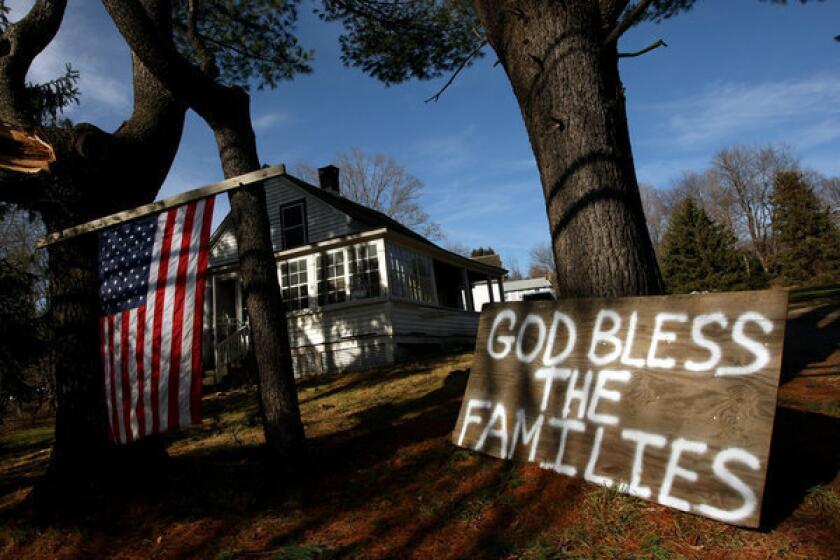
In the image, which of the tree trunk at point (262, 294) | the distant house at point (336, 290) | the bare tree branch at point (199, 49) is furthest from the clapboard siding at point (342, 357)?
the bare tree branch at point (199, 49)

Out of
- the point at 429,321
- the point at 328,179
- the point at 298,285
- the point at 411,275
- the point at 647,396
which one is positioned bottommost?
the point at 647,396

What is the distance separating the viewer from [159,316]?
3658 millimetres

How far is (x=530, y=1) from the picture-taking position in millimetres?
4043

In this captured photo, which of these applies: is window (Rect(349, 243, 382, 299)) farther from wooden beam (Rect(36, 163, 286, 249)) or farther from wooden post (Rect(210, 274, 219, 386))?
wooden beam (Rect(36, 163, 286, 249))

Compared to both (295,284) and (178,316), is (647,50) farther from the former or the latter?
(295,284)

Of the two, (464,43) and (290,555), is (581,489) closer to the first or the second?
(290,555)

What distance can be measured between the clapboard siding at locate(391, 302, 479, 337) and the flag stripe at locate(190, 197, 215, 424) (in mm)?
9905

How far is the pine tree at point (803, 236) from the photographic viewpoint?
3053cm

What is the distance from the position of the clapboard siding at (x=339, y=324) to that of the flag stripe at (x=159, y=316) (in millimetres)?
9708

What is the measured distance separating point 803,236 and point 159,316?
39.5 meters

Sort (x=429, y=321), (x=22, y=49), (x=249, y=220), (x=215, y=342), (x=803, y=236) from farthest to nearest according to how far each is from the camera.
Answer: (x=803, y=236) → (x=429, y=321) → (x=215, y=342) → (x=22, y=49) → (x=249, y=220)

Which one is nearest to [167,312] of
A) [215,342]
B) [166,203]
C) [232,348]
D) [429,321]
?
[166,203]

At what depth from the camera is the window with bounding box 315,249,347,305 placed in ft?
47.9

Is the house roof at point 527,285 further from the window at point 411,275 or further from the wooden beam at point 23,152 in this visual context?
the wooden beam at point 23,152
